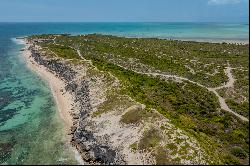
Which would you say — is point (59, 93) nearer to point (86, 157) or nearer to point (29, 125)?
point (29, 125)

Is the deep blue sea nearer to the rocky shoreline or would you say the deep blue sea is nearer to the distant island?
the rocky shoreline

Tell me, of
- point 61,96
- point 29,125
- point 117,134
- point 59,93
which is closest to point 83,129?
point 117,134

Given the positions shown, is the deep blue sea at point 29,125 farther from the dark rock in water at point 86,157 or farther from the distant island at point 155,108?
the distant island at point 155,108

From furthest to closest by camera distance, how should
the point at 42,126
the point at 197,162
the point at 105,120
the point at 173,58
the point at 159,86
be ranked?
the point at 173,58
the point at 159,86
the point at 42,126
the point at 105,120
the point at 197,162

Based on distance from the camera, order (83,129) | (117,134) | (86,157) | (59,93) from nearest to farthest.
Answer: (86,157)
(117,134)
(83,129)
(59,93)

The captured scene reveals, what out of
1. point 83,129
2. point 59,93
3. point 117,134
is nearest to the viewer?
point 117,134

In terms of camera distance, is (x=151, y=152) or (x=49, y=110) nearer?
(x=151, y=152)

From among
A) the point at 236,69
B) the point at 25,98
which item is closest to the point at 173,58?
the point at 236,69

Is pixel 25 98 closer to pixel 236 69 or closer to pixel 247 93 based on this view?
pixel 247 93
